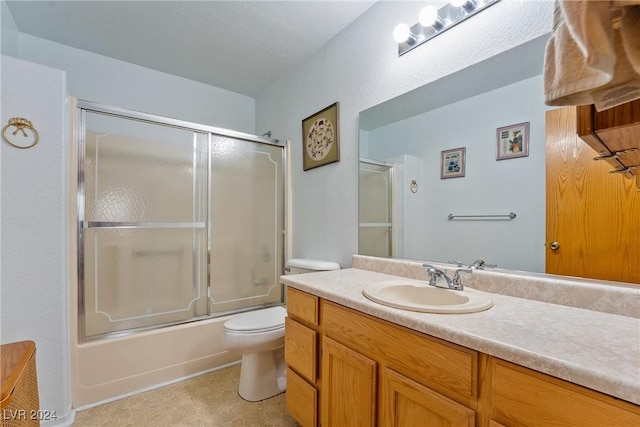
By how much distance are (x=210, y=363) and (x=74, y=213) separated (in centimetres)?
136

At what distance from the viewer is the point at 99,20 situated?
6.23 ft

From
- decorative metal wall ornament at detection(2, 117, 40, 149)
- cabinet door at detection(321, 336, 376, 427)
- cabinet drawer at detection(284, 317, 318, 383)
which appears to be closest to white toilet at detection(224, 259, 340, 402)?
cabinet drawer at detection(284, 317, 318, 383)

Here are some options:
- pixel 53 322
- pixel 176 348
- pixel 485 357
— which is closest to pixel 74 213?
pixel 53 322

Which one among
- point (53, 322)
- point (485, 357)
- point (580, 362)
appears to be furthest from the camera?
point (53, 322)

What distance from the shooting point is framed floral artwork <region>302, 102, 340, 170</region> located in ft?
6.66

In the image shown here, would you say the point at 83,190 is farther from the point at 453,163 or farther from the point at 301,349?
the point at 453,163

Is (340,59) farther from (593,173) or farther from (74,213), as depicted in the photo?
(74,213)

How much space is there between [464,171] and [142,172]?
2.03 metres

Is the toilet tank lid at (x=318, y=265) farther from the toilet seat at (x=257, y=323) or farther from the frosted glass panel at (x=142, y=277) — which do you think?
the frosted glass panel at (x=142, y=277)

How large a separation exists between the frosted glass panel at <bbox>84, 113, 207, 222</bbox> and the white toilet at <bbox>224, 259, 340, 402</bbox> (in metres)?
0.92

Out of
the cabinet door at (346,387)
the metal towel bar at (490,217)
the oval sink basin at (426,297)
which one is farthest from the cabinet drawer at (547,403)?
the metal towel bar at (490,217)

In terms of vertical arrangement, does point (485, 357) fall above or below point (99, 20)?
below

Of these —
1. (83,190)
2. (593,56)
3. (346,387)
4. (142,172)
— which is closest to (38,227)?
(83,190)

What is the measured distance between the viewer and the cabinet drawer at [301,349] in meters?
1.30
